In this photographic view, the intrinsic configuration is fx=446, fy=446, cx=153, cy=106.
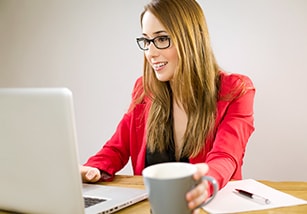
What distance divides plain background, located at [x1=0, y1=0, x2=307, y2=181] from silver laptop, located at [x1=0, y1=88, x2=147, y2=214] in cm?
149

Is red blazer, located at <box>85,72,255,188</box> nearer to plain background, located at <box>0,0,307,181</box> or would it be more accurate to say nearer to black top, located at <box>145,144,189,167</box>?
black top, located at <box>145,144,189,167</box>

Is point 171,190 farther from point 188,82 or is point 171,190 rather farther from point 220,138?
point 188,82

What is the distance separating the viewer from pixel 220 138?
1.44m

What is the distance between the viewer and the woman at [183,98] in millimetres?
1557

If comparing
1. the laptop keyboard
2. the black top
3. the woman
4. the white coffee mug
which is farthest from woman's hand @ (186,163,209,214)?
the black top

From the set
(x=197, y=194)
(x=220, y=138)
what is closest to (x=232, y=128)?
(x=220, y=138)

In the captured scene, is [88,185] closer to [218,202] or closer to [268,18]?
[218,202]

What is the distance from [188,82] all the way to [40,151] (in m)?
0.81

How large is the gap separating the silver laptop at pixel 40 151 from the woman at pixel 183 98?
1.57ft

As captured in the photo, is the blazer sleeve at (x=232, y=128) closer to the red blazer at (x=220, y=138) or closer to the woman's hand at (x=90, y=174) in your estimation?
the red blazer at (x=220, y=138)

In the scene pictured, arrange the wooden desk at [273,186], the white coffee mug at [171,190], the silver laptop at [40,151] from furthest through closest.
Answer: the wooden desk at [273,186] < the silver laptop at [40,151] < the white coffee mug at [171,190]

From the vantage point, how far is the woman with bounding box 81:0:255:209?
1.56 metres

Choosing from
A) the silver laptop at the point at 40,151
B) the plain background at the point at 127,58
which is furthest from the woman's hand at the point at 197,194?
the plain background at the point at 127,58

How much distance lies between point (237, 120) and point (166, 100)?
0.31 m
